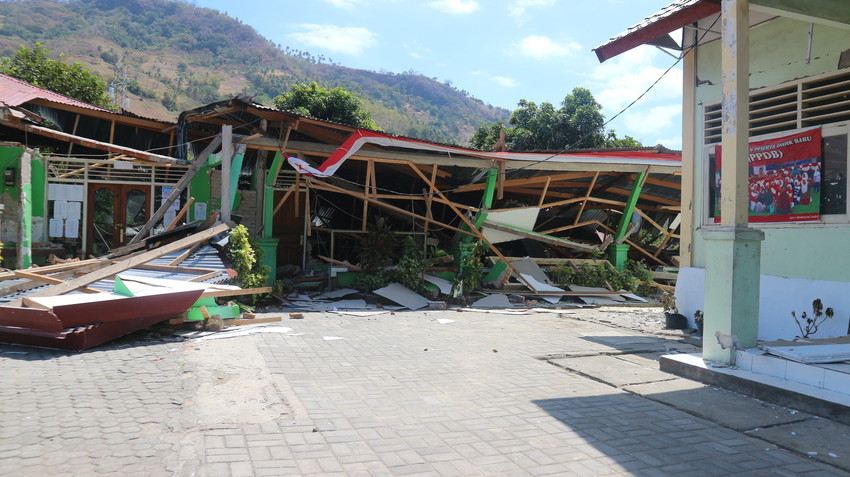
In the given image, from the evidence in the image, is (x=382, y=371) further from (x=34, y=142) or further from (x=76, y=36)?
(x=76, y=36)

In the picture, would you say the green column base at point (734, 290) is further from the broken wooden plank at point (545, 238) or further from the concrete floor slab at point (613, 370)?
the broken wooden plank at point (545, 238)

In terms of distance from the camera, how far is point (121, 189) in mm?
14516

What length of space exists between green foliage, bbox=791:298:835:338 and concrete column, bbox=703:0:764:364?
6.20 feet

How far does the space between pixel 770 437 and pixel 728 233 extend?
2.08 meters

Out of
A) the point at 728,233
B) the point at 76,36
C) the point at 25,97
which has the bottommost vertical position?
the point at 728,233

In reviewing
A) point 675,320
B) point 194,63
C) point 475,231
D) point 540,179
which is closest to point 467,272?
point 475,231

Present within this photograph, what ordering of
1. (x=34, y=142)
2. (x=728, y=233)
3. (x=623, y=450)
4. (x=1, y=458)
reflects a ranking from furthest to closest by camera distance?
(x=34, y=142) < (x=728, y=233) < (x=623, y=450) < (x=1, y=458)

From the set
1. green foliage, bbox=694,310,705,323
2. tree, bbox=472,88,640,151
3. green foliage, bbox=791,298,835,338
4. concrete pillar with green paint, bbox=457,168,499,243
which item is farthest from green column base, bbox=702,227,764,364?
tree, bbox=472,88,640,151

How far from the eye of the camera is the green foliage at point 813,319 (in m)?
6.43

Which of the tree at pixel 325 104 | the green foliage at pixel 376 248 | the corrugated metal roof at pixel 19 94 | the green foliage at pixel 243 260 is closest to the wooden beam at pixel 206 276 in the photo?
the green foliage at pixel 243 260

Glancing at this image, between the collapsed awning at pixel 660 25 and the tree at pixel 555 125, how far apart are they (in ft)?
59.2

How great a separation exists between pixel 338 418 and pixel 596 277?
10.8 metres

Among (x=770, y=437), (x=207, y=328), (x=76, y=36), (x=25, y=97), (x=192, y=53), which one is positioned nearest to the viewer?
(x=770, y=437)

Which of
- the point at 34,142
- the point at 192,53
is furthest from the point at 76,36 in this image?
the point at 34,142
